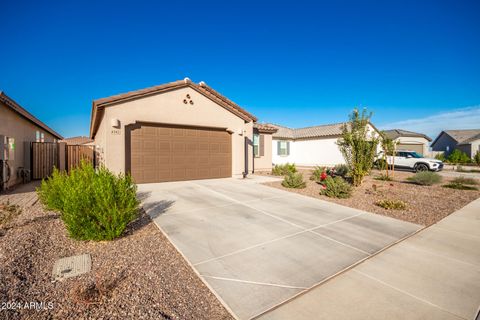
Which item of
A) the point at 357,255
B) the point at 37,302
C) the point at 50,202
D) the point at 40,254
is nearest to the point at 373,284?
the point at 357,255

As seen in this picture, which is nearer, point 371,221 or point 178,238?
point 178,238

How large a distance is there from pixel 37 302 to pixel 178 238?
2014mm

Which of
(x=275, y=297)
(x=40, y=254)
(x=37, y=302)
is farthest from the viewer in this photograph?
(x=40, y=254)

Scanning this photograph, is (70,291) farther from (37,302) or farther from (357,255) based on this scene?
(357,255)

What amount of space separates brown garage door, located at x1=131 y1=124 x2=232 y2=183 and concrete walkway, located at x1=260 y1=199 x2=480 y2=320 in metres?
8.50

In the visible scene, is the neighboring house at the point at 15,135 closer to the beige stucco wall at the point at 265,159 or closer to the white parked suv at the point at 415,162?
the beige stucco wall at the point at 265,159

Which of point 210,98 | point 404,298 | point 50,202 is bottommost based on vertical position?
point 404,298

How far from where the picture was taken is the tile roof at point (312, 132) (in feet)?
71.5

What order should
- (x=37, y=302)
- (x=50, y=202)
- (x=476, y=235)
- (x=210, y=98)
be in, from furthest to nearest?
(x=210, y=98) → (x=50, y=202) → (x=476, y=235) → (x=37, y=302)

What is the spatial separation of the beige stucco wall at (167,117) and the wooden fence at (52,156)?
367cm

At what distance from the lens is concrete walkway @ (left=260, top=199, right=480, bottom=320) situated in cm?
231

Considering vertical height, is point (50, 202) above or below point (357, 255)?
above

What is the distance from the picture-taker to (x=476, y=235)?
4.62 m

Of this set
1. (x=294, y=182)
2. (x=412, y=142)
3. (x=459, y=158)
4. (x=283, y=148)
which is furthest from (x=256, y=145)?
(x=459, y=158)
